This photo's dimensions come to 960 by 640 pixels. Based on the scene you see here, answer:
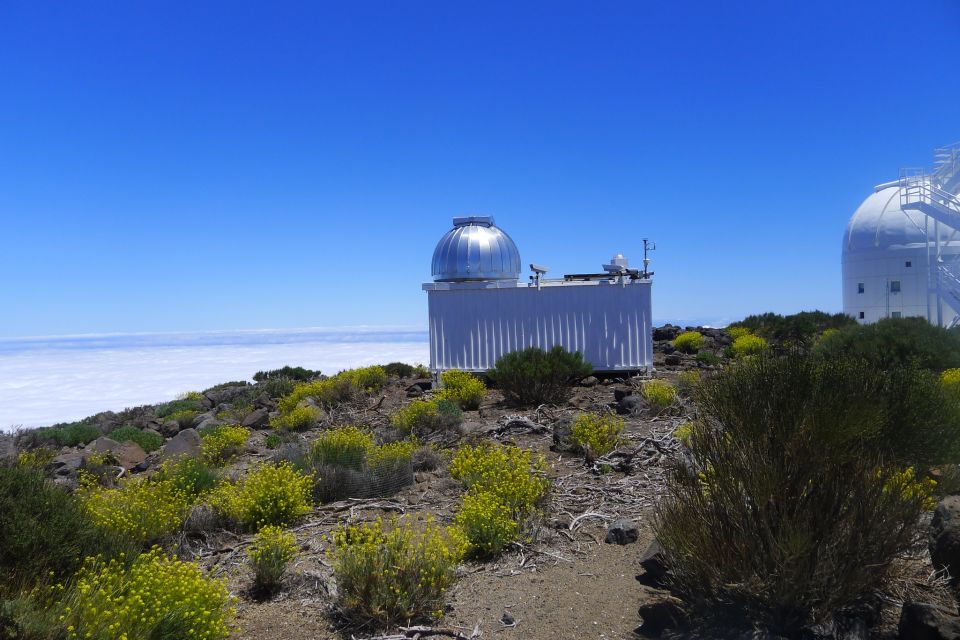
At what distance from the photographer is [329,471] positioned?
23.7 ft

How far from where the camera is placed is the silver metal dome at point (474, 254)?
17.0 meters

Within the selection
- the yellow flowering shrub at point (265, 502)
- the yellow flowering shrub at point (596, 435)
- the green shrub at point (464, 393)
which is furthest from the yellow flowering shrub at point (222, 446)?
the yellow flowering shrub at point (596, 435)

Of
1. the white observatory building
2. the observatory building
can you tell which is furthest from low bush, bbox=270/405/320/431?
the white observatory building

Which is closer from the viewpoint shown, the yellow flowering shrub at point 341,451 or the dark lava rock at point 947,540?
the dark lava rock at point 947,540

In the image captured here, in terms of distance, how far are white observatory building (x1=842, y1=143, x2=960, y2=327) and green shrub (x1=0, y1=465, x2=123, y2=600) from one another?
2335cm

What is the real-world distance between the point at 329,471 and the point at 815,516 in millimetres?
4880

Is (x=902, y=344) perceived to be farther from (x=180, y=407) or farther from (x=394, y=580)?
(x=180, y=407)

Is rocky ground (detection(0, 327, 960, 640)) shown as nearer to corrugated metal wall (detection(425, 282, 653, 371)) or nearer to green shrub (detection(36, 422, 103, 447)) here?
green shrub (detection(36, 422, 103, 447))

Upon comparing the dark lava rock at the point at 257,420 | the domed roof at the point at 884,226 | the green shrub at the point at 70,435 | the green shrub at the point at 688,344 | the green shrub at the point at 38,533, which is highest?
the domed roof at the point at 884,226

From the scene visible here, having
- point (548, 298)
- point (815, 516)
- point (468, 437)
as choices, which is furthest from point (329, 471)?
point (548, 298)

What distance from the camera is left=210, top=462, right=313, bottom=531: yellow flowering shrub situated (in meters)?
6.30

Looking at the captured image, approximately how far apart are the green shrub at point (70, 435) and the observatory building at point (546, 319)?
715 centimetres

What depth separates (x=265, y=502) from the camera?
6379 mm

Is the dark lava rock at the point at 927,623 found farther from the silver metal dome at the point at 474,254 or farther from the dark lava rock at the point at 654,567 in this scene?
the silver metal dome at the point at 474,254
